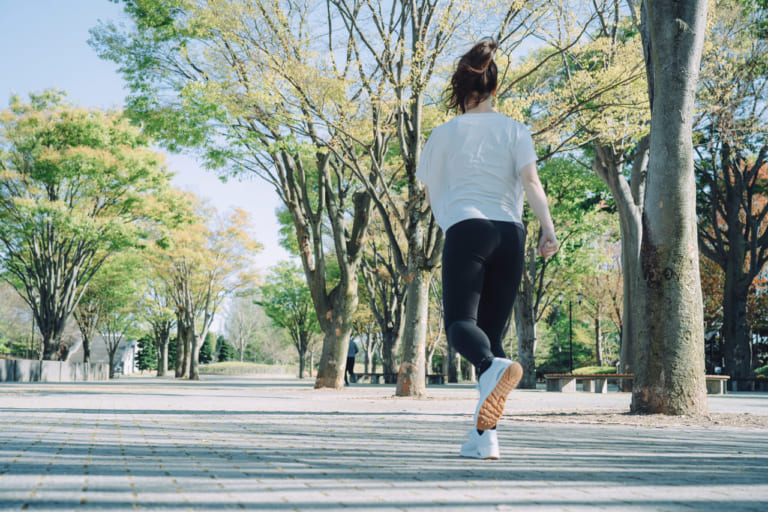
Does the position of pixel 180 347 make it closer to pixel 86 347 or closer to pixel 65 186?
pixel 86 347

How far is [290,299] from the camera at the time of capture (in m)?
43.8

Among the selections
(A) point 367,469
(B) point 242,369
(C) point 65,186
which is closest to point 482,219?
(A) point 367,469

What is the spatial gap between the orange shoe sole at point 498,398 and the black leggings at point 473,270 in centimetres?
18

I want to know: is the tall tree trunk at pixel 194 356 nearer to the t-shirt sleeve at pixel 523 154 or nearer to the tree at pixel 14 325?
the tree at pixel 14 325

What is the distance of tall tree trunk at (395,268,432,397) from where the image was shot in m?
12.0

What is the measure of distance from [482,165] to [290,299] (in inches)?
1611

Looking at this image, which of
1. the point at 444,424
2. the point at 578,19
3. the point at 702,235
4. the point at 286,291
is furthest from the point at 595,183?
the point at 286,291

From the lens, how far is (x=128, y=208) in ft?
71.0

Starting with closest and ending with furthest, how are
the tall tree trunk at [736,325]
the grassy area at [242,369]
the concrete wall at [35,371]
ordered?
1. the concrete wall at [35,371]
2. the tall tree trunk at [736,325]
3. the grassy area at [242,369]

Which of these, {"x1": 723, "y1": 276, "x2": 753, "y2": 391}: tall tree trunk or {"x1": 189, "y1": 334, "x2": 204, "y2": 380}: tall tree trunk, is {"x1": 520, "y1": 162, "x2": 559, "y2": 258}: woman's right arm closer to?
{"x1": 723, "y1": 276, "x2": 753, "y2": 391}: tall tree trunk

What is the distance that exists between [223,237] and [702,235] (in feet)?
67.8

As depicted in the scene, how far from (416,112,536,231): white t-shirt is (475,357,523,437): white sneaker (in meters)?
0.79

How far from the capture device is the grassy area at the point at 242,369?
63.8 m

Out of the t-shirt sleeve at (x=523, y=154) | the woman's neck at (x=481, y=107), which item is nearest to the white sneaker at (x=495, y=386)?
the t-shirt sleeve at (x=523, y=154)
